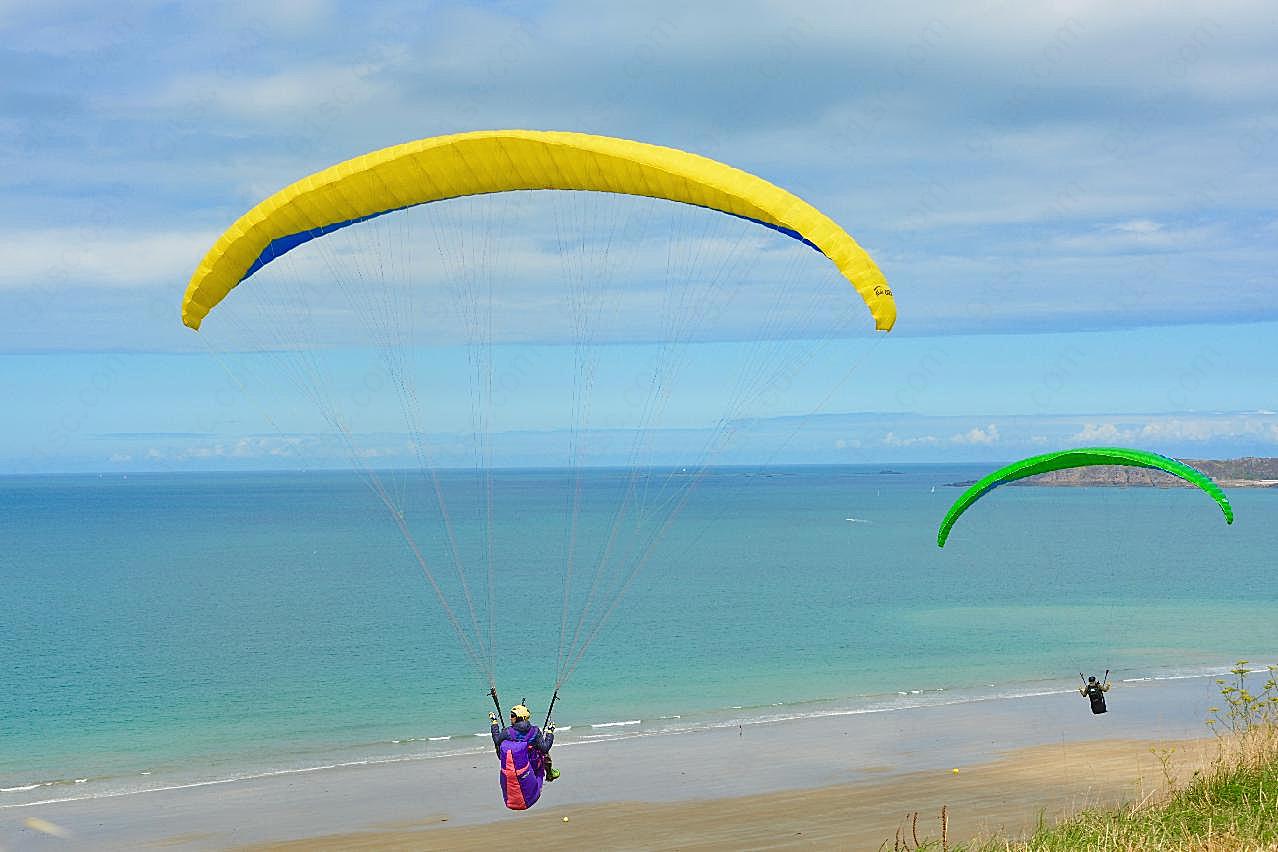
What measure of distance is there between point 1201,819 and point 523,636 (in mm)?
30057

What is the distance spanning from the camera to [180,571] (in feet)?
210

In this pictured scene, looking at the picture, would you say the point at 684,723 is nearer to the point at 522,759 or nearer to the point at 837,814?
the point at 837,814

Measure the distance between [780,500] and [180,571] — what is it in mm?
107307

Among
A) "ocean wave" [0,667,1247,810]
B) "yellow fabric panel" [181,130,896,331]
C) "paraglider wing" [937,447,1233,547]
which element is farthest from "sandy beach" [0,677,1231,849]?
"yellow fabric panel" [181,130,896,331]

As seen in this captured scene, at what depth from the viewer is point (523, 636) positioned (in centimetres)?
4034

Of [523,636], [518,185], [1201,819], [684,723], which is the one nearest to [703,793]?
[684,723]

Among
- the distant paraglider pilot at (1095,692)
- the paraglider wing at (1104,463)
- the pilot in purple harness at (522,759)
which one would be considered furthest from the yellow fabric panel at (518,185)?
the distant paraglider pilot at (1095,692)

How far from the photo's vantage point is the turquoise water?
25719 millimetres

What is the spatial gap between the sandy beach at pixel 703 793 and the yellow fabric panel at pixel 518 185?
8.64 metres

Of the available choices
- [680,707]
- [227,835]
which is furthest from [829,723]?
[227,835]

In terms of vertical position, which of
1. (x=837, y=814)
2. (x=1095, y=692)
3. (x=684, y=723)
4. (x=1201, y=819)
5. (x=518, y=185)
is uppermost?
(x=518, y=185)

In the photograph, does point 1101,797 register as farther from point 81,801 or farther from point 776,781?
point 81,801

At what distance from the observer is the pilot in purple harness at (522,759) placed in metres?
11.3

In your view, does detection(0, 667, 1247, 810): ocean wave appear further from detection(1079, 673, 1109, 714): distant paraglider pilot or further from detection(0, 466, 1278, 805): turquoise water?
detection(1079, 673, 1109, 714): distant paraglider pilot
